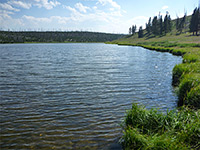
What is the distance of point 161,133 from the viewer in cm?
676

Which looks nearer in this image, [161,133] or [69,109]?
[161,133]

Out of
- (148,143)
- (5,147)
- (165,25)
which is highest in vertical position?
(165,25)

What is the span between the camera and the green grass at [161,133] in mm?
5672

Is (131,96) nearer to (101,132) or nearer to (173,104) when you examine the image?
(173,104)

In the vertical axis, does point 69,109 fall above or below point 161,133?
below

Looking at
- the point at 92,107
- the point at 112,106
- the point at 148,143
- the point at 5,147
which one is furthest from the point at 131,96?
the point at 5,147

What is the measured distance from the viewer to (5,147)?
283 inches

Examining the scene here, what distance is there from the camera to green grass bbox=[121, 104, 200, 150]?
5672mm

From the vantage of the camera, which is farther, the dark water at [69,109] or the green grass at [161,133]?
the dark water at [69,109]

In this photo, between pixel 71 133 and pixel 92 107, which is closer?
pixel 71 133

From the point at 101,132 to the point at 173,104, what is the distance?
21.5 ft

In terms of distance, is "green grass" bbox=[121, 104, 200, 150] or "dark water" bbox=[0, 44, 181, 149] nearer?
"green grass" bbox=[121, 104, 200, 150]

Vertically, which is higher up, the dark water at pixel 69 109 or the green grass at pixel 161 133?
the green grass at pixel 161 133

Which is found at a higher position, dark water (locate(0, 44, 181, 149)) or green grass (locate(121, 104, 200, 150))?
green grass (locate(121, 104, 200, 150))
